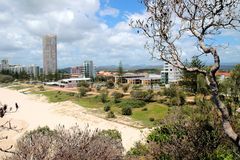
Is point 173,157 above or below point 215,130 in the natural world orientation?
below

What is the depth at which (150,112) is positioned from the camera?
46.9 meters

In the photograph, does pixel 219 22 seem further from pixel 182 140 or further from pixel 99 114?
pixel 99 114

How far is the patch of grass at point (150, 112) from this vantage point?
42438mm

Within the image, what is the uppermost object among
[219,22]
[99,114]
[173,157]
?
[219,22]

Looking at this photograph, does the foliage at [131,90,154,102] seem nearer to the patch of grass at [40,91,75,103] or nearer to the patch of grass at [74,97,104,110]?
the patch of grass at [74,97,104,110]

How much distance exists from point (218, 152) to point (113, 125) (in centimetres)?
2864

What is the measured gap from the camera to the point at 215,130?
413 inches

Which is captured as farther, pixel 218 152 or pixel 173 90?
pixel 173 90

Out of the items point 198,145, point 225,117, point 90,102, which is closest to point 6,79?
point 90,102

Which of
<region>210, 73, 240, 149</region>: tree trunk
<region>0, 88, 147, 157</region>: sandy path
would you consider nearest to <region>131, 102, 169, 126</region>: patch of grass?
<region>0, 88, 147, 157</region>: sandy path

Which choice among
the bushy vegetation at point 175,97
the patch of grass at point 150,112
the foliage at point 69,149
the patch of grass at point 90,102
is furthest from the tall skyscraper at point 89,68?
the foliage at point 69,149

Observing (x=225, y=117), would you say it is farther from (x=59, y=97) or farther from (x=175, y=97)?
(x=59, y=97)

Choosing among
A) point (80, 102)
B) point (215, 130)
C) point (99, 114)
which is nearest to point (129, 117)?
point (99, 114)

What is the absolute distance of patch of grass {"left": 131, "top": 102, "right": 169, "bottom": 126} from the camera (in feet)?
139
